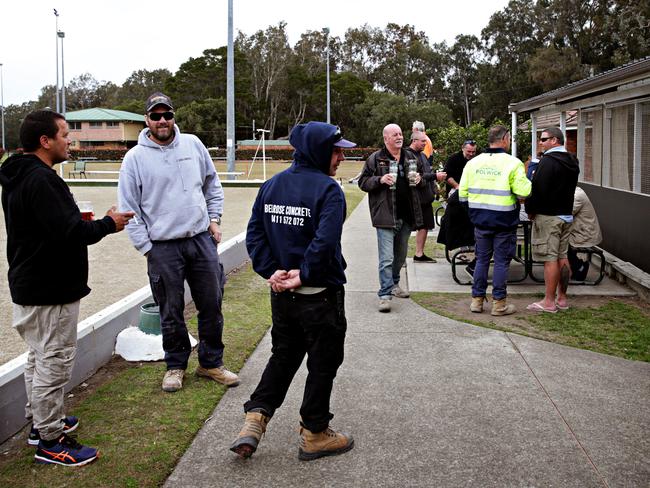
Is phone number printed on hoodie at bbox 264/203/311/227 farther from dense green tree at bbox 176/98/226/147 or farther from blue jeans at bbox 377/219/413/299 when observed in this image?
dense green tree at bbox 176/98/226/147

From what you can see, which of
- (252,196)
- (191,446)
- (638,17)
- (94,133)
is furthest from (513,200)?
(94,133)

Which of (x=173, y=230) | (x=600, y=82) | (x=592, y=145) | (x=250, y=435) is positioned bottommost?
(x=250, y=435)

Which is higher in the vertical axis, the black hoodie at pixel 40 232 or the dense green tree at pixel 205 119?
the dense green tree at pixel 205 119

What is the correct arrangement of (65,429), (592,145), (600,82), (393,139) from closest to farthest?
1. (65,429)
2. (393,139)
3. (600,82)
4. (592,145)

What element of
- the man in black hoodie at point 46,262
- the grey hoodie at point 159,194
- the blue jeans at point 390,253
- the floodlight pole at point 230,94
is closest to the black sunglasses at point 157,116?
the grey hoodie at point 159,194

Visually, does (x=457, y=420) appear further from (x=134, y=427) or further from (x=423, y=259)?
(x=423, y=259)

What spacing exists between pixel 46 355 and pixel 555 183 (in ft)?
16.7

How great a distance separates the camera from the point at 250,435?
3.88m

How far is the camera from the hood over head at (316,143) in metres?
3.82

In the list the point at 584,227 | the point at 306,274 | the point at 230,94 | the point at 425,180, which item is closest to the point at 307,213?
the point at 306,274

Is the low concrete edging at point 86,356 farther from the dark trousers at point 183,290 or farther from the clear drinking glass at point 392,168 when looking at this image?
the clear drinking glass at point 392,168

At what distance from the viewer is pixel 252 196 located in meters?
23.4

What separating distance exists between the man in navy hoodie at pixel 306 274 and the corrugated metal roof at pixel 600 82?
4.55m

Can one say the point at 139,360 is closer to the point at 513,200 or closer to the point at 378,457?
the point at 378,457
